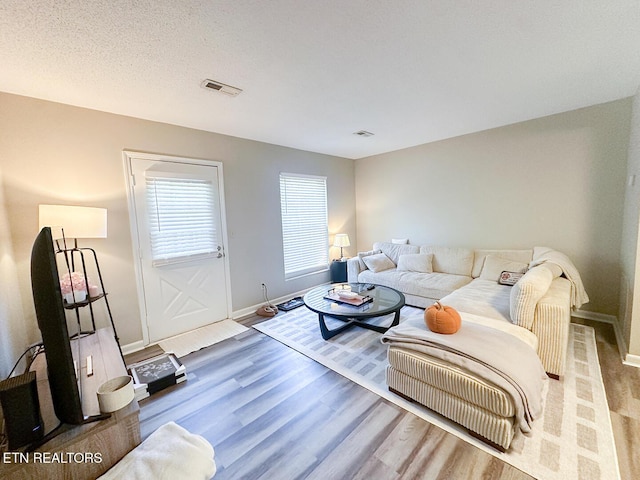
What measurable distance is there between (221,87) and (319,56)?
0.96m

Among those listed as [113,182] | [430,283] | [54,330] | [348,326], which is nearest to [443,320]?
[348,326]

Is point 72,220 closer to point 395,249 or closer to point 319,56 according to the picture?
point 319,56

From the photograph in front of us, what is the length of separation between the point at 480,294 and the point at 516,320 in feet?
2.46

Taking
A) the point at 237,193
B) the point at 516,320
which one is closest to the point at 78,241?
the point at 237,193

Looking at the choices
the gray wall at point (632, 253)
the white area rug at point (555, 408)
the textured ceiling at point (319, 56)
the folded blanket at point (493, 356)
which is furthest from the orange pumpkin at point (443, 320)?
the textured ceiling at point (319, 56)

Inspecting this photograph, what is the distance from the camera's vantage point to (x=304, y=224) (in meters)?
4.69

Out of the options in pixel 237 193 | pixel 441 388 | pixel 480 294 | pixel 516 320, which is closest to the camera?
pixel 441 388

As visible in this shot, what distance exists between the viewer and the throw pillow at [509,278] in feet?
10.4

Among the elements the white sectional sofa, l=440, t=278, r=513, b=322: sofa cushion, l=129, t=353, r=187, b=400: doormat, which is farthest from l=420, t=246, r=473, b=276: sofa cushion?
l=129, t=353, r=187, b=400: doormat

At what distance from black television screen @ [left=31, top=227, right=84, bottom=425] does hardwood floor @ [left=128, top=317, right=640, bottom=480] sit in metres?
0.90

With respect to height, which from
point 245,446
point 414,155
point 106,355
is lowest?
point 245,446

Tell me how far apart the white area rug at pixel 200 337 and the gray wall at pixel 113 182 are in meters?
0.35

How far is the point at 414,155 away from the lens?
Result: 4.57 metres

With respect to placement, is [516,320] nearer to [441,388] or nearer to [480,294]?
[480,294]
